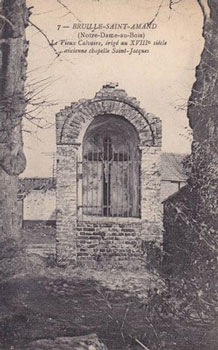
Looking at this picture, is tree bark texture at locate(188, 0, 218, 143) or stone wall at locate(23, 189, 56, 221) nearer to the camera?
tree bark texture at locate(188, 0, 218, 143)

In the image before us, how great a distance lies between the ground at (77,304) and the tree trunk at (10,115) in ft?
2.61

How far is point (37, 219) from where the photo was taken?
24.4 metres

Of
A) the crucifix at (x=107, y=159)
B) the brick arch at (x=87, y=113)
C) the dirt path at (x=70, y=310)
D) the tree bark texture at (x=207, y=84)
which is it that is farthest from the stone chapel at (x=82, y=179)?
the tree bark texture at (x=207, y=84)

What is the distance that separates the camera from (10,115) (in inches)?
327

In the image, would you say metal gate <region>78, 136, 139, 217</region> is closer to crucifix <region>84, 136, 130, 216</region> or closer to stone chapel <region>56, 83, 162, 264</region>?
crucifix <region>84, 136, 130, 216</region>

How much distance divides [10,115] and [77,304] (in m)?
3.76

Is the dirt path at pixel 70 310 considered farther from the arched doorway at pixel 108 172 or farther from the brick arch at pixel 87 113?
the brick arch at pixel 87 113

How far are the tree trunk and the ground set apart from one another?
31.3 inches

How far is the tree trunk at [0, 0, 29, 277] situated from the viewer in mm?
8172

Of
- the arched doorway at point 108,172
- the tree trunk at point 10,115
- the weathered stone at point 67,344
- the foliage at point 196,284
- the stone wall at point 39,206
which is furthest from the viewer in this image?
the stone wall at point 39,206

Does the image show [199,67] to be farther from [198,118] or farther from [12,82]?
[12,82]

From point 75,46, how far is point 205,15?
2088 mm

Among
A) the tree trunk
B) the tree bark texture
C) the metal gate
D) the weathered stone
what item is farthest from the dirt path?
the tree bark texture

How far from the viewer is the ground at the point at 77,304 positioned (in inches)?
205
